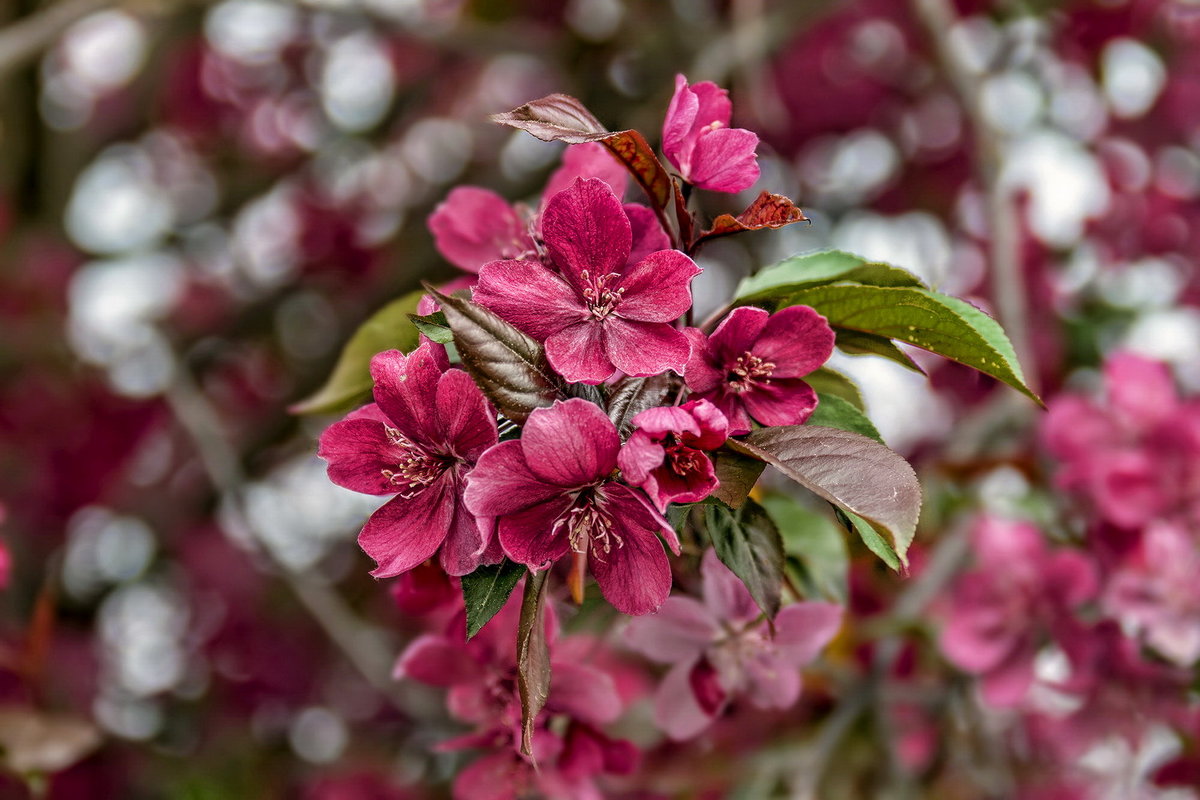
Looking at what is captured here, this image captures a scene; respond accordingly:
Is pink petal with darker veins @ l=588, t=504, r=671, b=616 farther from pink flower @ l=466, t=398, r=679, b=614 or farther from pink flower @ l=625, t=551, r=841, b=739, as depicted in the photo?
pink flower @ l=625, t=551, r=841, b=739

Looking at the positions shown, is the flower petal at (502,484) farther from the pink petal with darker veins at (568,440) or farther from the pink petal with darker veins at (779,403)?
the pink petal with darker veins at (779,403)

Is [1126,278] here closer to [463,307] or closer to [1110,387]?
[1110,387]

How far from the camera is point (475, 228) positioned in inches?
33.9

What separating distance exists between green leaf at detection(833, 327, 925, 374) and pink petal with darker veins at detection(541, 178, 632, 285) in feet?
0.61

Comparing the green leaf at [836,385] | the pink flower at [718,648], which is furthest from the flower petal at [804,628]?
the green leaf at [836,385]

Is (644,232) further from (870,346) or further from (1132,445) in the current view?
(1132,445)

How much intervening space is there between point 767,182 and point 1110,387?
1123 mm

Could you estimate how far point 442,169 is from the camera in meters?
3.24

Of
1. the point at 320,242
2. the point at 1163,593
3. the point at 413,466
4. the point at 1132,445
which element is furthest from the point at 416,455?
the point at 320,242

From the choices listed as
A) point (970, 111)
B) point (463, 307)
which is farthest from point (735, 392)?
point (970, 111)

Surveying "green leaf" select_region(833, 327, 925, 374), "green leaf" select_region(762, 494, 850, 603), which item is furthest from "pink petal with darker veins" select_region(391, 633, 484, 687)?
"green leaf" select_region(833, 327, 925, 374)

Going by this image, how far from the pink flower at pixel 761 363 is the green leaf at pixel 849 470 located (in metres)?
0.03

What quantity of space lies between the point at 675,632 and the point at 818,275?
0.36 m

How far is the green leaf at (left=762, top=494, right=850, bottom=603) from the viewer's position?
967mm
